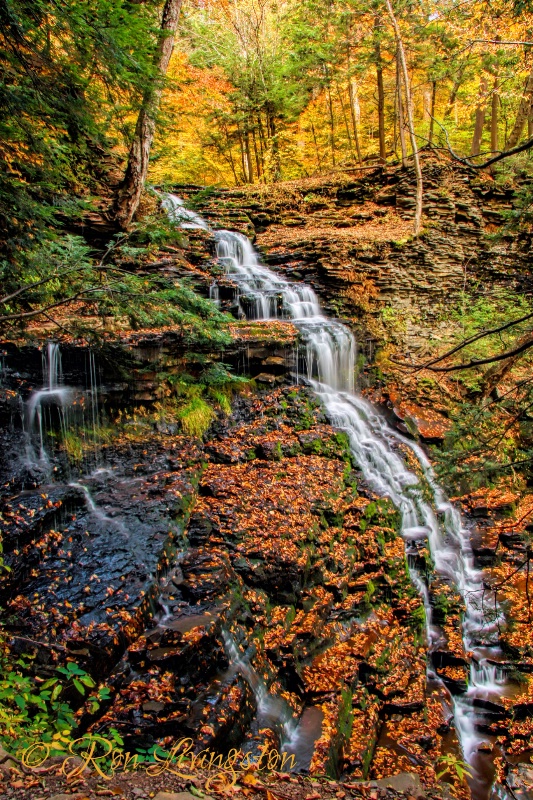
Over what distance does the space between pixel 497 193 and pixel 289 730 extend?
54.3 feet

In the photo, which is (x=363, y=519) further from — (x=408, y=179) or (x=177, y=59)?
(x=177, y=59)

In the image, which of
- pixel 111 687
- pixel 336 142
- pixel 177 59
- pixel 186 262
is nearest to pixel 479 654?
pixel 111 687

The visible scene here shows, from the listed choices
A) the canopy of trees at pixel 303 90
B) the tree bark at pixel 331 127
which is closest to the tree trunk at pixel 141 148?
the canopy of trees at pixel 303 90

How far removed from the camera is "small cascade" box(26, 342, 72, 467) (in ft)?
21.1

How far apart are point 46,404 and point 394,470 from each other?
675 cm

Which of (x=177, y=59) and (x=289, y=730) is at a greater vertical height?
(x=177, y=59)

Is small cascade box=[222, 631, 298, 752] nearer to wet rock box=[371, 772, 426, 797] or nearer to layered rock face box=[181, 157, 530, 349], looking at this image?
wet rock box=[371, 772, 426, 797]

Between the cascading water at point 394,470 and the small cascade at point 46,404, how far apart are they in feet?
16.7

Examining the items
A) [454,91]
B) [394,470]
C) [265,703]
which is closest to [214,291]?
[394,470]

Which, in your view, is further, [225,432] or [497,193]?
[497,193]

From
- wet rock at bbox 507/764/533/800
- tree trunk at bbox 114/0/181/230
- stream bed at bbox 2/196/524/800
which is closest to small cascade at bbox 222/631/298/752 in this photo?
stream bed at bbox 2/196/524/800

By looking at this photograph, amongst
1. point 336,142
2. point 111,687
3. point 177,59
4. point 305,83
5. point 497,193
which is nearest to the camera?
point 111,687

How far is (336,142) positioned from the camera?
20.9m

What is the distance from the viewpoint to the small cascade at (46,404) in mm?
6438
